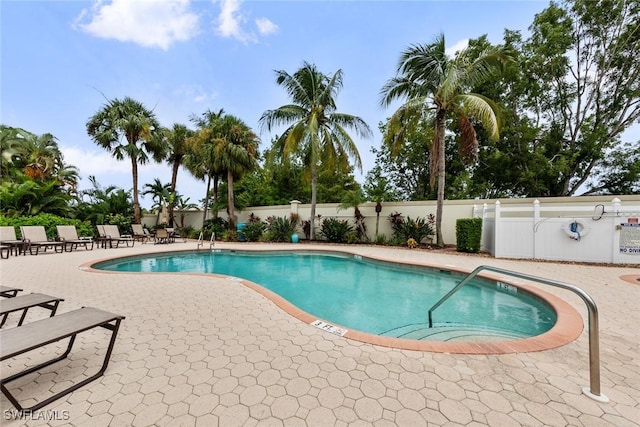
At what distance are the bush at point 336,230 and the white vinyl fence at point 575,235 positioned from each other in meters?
6.46

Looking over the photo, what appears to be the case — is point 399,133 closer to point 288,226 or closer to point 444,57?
point 444,57

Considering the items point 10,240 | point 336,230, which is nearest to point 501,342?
point 336,230

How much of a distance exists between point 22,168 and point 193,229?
35.1 feet

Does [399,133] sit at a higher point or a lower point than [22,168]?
higher

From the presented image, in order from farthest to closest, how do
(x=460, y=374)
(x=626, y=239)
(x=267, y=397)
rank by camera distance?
(x=626, y=239), (x=460, y=374), (x=267, y=397)

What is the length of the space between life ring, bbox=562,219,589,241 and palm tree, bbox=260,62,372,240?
8219 mm

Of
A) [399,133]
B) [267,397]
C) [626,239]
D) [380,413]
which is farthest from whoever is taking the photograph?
[399,133]

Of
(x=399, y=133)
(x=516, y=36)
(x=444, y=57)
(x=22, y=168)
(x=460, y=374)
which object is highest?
(x=516, y=36)

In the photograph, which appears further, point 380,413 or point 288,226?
point 288,226

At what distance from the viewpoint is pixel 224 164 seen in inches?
580

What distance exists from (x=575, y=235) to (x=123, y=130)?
21.3 m

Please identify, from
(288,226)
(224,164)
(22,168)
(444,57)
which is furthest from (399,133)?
(22,168)

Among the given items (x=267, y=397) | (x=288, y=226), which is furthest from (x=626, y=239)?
(x=288, y=226)

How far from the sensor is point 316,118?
42.1 ft
